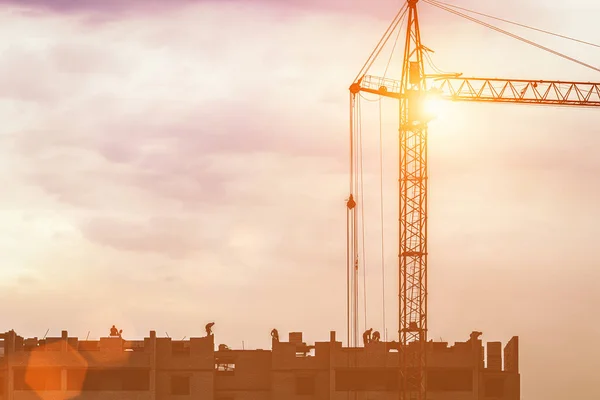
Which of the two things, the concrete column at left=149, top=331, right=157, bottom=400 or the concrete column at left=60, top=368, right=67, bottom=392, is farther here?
the concrete column at left=60, top=368, right=67, bottom=392

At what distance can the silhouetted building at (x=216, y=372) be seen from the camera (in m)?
119

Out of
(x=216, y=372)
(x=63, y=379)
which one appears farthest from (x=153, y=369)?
(x=63, y=379)

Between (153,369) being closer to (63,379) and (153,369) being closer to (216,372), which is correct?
(216,372)

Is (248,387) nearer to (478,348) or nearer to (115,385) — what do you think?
(115,385)

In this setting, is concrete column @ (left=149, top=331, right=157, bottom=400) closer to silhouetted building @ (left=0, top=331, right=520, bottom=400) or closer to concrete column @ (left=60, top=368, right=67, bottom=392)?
silhouetted building @ (left=0, top=331, right=520, bottom=400)

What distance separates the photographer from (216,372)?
121 meters

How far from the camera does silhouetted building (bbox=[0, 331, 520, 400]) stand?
119062 mm

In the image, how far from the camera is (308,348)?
121250mm

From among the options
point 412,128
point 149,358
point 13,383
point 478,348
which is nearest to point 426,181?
point 412,128

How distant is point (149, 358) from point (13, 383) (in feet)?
36.6

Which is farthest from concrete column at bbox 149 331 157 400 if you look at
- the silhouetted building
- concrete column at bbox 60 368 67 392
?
concrete column at bbox 60 368 67 392

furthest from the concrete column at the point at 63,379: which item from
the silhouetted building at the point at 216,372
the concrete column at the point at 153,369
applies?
the concrete column at the point at 153,369

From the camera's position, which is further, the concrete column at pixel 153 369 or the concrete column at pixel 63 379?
the concrete column at pixel 63 379

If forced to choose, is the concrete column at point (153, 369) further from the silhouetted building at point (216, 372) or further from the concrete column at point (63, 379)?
the concrete column at point (63, 379)
